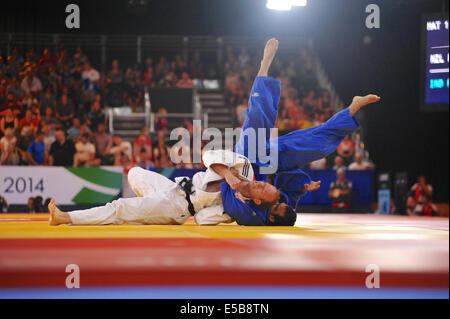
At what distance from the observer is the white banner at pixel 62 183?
20.5 feet

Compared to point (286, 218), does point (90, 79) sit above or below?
above

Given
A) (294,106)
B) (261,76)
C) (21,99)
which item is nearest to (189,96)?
(294,106)

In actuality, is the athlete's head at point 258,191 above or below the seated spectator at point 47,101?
below

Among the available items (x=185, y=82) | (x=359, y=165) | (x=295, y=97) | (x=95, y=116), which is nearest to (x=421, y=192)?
(x=359, y=165)

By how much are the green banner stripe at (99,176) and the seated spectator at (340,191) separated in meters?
2.91

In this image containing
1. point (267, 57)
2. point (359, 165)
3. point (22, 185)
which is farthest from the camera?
point (359, 165)

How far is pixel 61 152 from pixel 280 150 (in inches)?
174

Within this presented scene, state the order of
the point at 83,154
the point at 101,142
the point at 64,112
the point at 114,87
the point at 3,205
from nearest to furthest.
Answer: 1. the point at 3,205
2. the point at 83,154
3. the point at 101,142
4. the point at 64,112
5. the point at 114,87

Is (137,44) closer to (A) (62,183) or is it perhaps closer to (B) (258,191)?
(A) (62,183)

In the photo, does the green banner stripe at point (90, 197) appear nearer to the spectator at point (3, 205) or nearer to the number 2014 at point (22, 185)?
the number 2014 at point (22, 185)

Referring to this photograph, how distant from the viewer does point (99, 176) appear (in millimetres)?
6598

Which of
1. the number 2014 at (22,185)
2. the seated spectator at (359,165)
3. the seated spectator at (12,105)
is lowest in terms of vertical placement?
the number 2014 at (22,185)

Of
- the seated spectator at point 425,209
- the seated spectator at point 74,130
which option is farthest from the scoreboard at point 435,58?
the seated spectator at point 74,130
